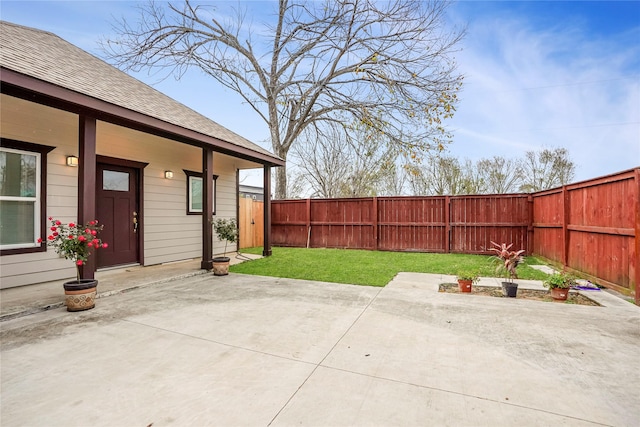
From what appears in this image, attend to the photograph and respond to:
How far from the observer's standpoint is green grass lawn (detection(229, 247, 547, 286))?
5445mm

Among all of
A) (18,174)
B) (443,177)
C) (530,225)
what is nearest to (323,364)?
(18,174)

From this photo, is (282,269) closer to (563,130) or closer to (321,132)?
(321,132)

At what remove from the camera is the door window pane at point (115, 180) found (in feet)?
18.9

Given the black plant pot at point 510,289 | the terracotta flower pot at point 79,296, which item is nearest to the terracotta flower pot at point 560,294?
the black plant pot at point 510,289

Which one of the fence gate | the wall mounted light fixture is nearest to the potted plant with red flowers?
the wall mounted light fixture

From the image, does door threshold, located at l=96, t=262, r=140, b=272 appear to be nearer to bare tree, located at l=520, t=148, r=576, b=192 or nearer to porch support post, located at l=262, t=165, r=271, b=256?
porch support post, located at l=262, t=165, r=271, b=256

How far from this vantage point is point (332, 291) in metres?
4.43

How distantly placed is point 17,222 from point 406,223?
8.56 m

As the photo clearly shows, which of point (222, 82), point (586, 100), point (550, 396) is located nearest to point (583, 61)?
point (586, 100)

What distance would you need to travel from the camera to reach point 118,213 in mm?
5945

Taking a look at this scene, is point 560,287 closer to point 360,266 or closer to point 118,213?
point 360,266

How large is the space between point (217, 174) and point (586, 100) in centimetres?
1335

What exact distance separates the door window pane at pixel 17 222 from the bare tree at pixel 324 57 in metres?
7.44

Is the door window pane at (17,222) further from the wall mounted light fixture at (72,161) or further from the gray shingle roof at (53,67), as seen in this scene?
the gray shingle roof at (53,67)
